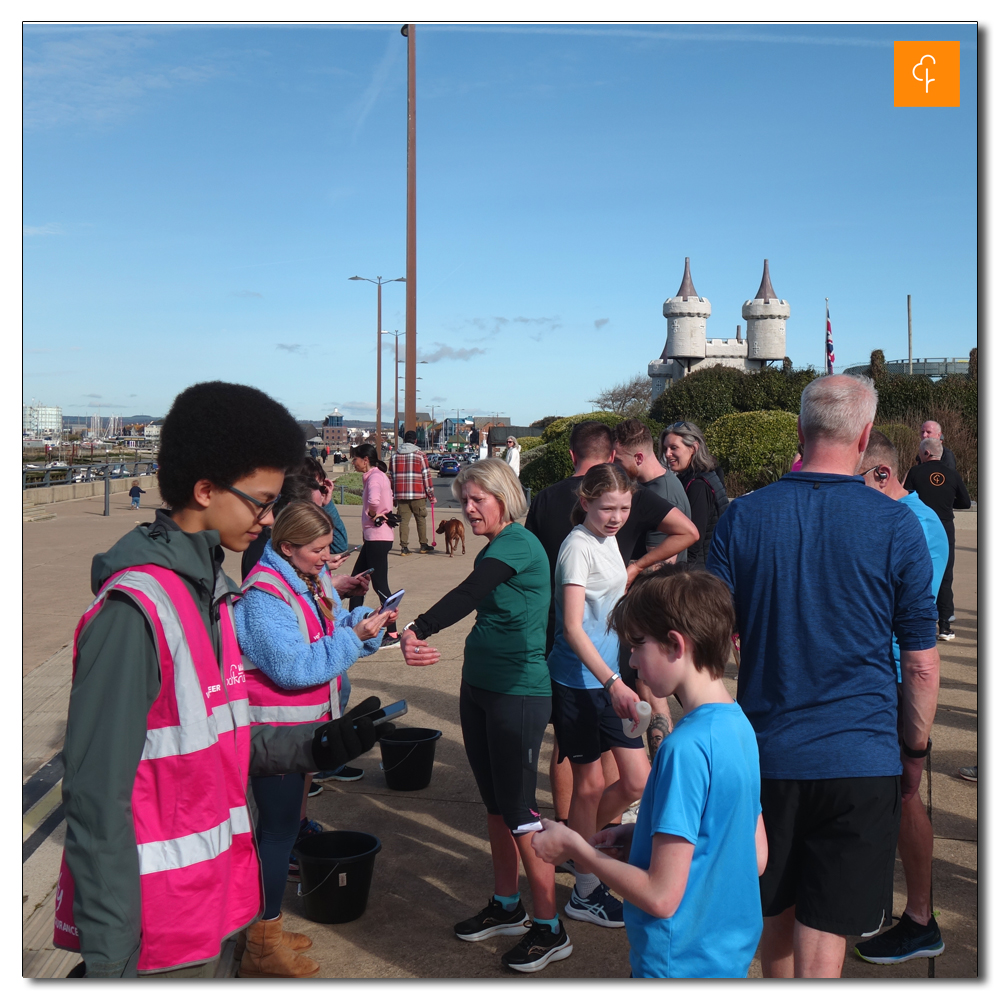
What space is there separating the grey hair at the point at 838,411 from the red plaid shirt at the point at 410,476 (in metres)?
10.6

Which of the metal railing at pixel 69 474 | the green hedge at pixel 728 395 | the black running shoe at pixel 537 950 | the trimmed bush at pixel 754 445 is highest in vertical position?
the green hedge at pixel 728 395

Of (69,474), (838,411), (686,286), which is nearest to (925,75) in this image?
(838,411)

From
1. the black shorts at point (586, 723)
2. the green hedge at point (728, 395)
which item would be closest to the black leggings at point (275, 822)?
the black shorts at point (586, 723)

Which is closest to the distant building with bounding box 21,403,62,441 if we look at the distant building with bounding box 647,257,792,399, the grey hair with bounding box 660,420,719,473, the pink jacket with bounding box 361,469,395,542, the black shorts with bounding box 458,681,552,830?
the black shorts with bounding box 458,681,552,830

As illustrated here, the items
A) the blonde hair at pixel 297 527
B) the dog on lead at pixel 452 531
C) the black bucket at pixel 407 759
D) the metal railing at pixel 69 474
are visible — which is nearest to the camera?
the blonde hair at pixel 297 527

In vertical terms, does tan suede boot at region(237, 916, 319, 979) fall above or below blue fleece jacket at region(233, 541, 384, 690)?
below

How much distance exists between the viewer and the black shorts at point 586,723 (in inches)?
142

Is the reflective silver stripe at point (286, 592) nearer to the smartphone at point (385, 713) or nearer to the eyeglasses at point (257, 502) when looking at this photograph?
the smartphone at point (385, 713)

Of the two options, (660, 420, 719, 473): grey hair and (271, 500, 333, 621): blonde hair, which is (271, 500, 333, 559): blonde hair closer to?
(271, 500, 333, 621): blonde hair

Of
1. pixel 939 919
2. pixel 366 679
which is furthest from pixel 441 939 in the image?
pixel 366 679

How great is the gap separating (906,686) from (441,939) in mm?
2101

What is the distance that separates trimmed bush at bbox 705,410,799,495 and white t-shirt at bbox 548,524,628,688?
1806 centimetres

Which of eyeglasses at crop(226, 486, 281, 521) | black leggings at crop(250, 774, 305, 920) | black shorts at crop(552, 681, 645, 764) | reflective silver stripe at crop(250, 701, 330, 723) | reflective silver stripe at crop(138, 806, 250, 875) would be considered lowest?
black leggings at crop(250, 774, 305, 920)

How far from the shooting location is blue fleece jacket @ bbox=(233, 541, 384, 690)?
9.62 ft
